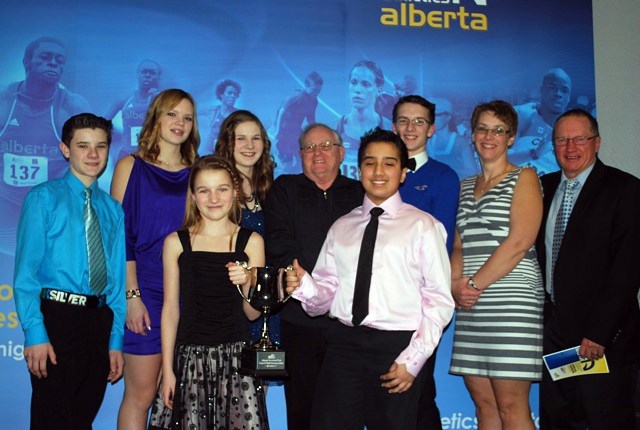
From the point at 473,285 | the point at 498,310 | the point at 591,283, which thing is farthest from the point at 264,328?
the point at 591,283

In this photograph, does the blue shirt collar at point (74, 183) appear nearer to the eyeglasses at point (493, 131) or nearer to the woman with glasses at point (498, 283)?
the woman with glasses at point (498, 283)

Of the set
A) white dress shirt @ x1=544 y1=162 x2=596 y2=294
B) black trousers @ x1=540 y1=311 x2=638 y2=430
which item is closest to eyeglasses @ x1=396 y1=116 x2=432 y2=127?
white dress shirt @ x1=544 y1=162 x2=596 y2=294

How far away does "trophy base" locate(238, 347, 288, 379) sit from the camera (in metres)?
2.98

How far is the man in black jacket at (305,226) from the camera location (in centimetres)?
368

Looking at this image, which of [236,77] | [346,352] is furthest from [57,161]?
[346,352]

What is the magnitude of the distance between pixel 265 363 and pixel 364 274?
0.57 meters

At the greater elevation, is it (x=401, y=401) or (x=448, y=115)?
(x=448, y=115)

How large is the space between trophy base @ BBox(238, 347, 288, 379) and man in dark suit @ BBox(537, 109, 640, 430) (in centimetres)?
170

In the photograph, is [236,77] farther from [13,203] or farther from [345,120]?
[13,203]

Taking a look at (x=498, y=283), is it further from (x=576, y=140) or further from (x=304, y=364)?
(x=304, y=364)

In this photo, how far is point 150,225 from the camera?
12.4 feet

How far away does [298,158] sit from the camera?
494 centimetres

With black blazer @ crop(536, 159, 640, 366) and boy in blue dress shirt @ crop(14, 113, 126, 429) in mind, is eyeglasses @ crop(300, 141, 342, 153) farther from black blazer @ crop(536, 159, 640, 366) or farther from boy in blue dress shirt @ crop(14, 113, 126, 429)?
black blazer @ crop(536, 159, 640, 366)

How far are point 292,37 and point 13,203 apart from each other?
2.20 metres
